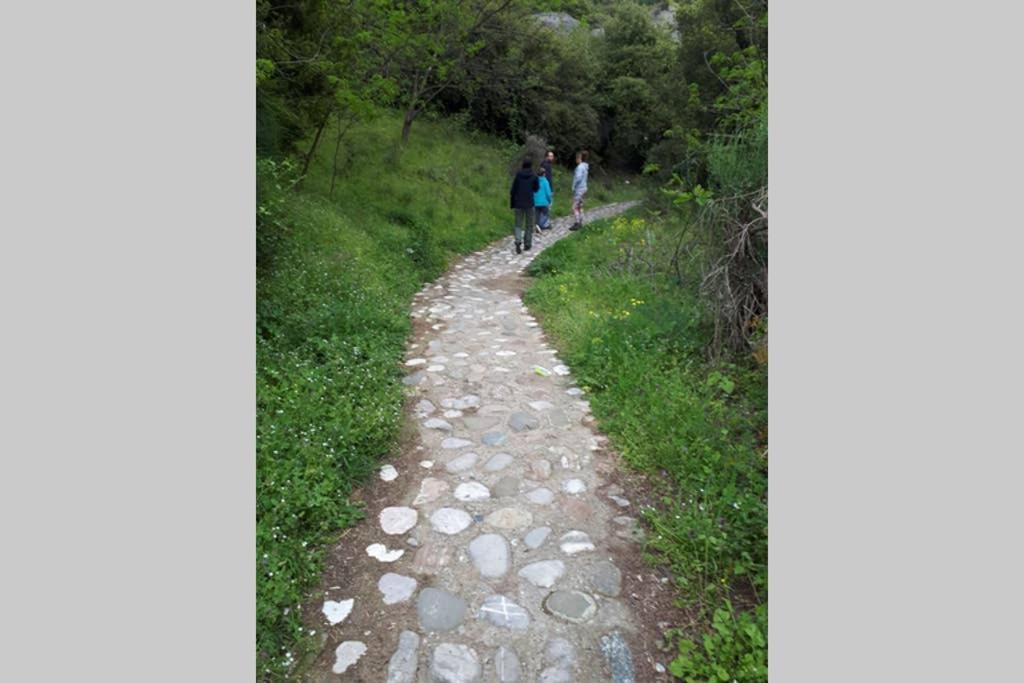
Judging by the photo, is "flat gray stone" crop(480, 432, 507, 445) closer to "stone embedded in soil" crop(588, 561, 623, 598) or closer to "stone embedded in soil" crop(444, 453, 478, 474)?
"stone embedded in soil" crop(444, 453, 478, 474)

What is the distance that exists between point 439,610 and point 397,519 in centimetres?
89

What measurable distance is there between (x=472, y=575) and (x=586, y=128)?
25523 millimetres

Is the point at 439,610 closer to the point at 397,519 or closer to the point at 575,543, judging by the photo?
the point at 397,519

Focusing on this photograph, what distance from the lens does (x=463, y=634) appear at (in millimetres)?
3064

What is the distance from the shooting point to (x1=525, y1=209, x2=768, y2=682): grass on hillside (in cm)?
311

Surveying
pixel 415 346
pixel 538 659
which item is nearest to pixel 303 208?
pixel 415 346

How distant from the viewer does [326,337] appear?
6750 millimetres

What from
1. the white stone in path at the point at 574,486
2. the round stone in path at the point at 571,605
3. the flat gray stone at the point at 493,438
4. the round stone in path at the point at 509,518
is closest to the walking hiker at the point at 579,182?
the flat gray stone at the point at 493,438

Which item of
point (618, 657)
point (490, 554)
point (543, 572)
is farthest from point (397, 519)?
point (618, 657)

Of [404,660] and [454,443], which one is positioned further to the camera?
[454,443]

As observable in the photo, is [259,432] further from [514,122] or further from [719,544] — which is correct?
[514,122]

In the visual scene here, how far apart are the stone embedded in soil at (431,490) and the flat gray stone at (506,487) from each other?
0.35 meters

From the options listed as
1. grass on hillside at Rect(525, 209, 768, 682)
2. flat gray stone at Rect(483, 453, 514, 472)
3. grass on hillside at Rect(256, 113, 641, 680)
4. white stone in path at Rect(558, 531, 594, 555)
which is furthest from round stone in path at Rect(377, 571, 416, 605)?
grass on hillside at Rect(525, 209, 768, 682)

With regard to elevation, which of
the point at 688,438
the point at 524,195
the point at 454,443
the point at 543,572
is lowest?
the point at 454,443
